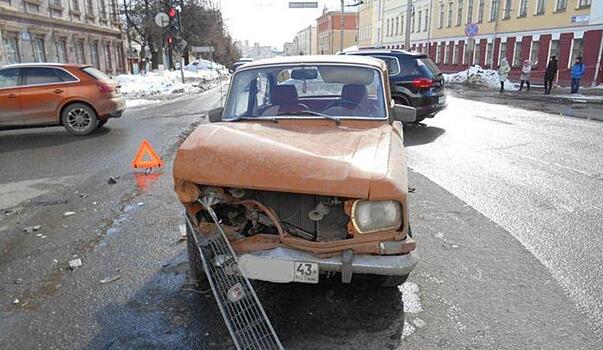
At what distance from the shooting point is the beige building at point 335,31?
97.5 meters

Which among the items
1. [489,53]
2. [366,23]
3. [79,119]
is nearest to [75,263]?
[79,119]

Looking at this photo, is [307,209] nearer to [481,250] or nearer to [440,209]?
[481,250]

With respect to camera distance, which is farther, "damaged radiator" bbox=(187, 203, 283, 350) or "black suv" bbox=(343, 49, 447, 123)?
"black suv" bbox=(343, 49, 447, 123)

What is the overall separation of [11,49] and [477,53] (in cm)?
3387

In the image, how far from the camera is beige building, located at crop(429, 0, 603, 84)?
2641 cm

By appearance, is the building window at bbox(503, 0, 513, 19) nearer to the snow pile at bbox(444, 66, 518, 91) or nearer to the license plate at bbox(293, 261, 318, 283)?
the snow pile at bbox(444, 66, 518, 91)

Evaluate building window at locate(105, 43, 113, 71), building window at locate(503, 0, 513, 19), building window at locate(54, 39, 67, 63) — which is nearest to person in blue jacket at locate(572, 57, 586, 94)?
building window at locate(503, 0, 513, 19)

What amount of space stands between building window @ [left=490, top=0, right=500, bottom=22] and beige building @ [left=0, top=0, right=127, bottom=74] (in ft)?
99.9

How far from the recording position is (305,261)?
122 inches

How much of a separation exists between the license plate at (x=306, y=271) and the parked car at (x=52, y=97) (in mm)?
10114

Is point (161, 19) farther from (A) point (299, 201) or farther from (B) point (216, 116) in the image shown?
(A) point (299, 201)

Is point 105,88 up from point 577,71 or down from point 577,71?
down

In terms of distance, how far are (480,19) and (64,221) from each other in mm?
39987

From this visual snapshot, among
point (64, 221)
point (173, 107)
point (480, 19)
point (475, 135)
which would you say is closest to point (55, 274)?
point (64, 221)
